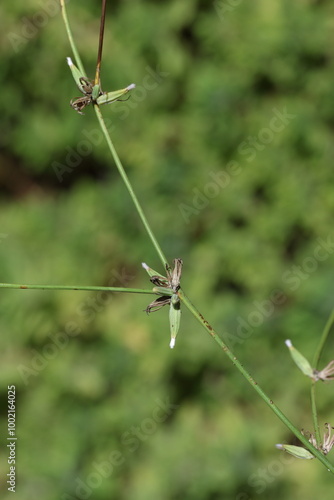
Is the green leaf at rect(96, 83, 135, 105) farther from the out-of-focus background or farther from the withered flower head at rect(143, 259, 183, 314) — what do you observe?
the out-of-focus background

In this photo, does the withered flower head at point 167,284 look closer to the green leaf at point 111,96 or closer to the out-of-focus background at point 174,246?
the green leaf at point 111,96

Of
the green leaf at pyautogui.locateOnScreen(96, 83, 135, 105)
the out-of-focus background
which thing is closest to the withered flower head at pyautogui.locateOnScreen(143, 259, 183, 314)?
the green leaf at pyautogui.locateOnScreen(96, 83, 135, 105)

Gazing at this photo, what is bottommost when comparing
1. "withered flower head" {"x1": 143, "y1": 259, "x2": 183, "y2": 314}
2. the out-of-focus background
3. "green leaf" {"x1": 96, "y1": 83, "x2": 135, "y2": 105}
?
"withered flower head" {"x1": 143, "y1": 259, "x2": 183, "y2": 314}

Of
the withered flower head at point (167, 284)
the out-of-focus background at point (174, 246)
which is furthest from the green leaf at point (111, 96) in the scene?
the out-of-focus background at point (174, 246)

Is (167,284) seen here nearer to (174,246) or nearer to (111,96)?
(111,96)

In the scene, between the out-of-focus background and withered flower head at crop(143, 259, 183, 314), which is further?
the out-of-focus background

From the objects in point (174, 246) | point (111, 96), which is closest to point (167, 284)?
point (111, 96)

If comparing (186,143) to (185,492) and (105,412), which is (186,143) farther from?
(185,492)

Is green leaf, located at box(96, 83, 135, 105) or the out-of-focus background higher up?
the out-of-focus background

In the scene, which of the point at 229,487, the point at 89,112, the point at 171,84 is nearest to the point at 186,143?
Answer: the point at 171,84
